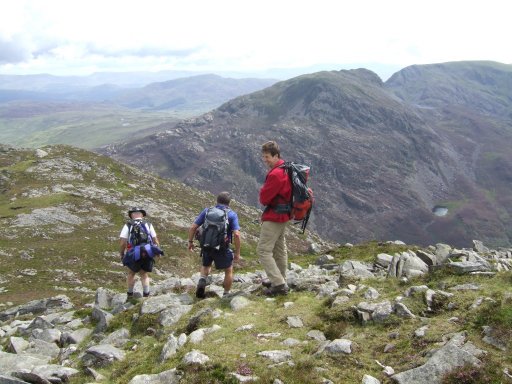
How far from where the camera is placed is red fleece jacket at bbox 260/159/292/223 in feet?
46.2

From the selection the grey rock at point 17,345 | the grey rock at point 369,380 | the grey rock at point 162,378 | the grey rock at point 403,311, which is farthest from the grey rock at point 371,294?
the grey rock at point 17,345

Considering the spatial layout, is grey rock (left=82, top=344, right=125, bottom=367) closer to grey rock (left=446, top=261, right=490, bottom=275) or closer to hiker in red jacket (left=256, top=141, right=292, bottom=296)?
hiker in red jacket (left=256, top=141, right=292, bottom=296)

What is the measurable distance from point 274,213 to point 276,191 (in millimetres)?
870

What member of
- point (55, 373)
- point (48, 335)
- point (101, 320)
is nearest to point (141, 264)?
point (101, 320)

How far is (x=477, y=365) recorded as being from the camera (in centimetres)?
852

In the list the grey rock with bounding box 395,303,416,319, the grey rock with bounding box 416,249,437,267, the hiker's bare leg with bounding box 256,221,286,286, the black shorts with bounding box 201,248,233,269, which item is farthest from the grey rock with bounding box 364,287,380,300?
the grey rock with bounding box 416,249,437,267

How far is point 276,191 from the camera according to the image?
1415 cm

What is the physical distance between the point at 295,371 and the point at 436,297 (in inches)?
206

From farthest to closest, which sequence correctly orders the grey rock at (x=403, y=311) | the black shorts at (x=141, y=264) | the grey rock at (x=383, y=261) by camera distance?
1. the grey rock at (x=383, y=261)
2. the black shorts at (x=141, y=264)
3. the grey rock at (x=403, y=311)

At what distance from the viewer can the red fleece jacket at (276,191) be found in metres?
14.1

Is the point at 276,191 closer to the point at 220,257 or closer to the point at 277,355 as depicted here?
the point at 220,257

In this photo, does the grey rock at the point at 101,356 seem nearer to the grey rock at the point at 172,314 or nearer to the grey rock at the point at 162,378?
the grey rock at the point at 172,314

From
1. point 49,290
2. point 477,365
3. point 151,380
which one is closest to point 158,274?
point 49,290

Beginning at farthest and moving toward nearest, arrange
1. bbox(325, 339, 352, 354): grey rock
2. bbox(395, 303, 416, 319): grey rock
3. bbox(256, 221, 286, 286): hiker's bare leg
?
1. bbox(256, 221, 286, 286): hiker's bare leg
2. bbox(395, 303, 416, 319): grey rock
3. bbox(325, 339, 352, 354): grey rock
